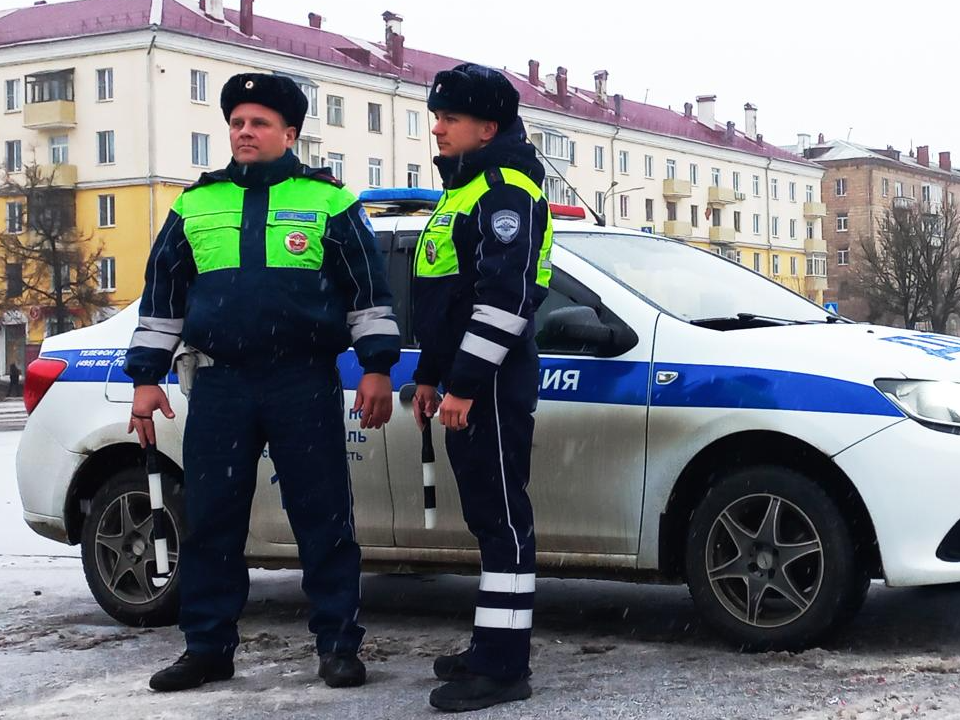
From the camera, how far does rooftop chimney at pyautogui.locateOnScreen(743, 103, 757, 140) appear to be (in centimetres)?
8931

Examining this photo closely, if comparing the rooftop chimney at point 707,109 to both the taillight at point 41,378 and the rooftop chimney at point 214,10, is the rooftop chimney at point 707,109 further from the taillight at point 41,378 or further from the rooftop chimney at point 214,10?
the taillight at point 41,378

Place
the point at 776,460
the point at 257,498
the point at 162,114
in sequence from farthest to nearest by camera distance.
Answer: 1. the point at 162,114
2. the point at 257,498
3. the point at 776,460

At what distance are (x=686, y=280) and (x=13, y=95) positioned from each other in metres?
55.4

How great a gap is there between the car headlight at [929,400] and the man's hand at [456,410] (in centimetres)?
138

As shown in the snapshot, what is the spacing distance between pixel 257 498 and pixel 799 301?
2249 millimetres

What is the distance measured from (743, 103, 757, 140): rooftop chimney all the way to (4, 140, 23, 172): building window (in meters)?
45.1

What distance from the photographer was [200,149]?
5434cm

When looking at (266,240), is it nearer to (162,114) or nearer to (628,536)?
(628,536)

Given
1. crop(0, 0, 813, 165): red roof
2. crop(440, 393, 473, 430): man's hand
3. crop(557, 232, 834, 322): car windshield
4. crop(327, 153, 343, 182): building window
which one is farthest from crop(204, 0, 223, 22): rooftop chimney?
crop(440, 393, 473, 430): man's hand

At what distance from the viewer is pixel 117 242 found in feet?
180

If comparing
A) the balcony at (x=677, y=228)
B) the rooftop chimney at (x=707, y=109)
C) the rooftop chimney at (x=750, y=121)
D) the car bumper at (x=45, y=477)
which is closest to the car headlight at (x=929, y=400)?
the car bumper at (x=45, y=477)

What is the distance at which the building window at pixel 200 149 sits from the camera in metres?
53.9

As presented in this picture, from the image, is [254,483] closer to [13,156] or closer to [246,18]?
[246,18]

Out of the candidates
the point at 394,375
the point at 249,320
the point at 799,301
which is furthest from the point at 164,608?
the point at 799,301
